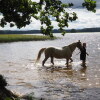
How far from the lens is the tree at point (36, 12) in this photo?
42.3 feet

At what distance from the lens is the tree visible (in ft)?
42.3

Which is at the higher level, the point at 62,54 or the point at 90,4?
the point at 90,4

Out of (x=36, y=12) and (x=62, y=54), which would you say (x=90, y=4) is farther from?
(x=62, y=54)

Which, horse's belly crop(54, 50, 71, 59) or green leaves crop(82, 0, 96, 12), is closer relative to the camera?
green leaves crop(82, 0, 96, 12)

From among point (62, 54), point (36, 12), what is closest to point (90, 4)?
point (36, 12)

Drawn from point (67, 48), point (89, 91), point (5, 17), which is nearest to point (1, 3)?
point (5, 17)

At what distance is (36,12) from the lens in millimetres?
13414

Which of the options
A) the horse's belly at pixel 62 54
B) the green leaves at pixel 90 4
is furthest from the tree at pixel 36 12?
the horse's belly at pixel 62 54

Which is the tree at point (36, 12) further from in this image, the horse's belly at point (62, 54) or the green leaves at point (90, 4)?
the horse's belly at point (62, 54)

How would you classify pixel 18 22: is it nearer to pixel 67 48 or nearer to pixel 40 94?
pixel 40 94

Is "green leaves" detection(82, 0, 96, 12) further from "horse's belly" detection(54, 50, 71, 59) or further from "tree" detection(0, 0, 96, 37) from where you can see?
"horse's belly" detection(54, 50, 71, 59)

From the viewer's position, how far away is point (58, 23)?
14.8m

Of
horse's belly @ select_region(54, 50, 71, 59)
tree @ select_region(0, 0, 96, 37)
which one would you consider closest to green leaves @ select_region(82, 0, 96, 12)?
tree @ select_region(0, 0, 96, 37)

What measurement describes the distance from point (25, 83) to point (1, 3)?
4.81 m
